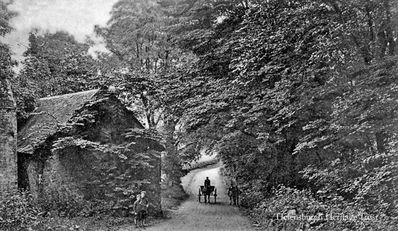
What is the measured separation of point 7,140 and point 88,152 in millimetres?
2988

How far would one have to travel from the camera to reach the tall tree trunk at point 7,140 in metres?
13.3

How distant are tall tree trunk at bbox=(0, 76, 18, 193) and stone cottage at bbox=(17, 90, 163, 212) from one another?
1.00 metres

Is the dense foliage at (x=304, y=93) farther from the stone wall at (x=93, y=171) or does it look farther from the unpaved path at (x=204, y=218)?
the stone wall at (x=93, y=171)

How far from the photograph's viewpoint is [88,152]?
15477 millimetres

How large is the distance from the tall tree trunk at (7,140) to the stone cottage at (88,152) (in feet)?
3.28

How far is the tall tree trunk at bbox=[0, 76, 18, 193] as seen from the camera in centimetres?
1329

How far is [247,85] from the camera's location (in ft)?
44.4

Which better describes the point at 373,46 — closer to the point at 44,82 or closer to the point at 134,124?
the point at 134,124

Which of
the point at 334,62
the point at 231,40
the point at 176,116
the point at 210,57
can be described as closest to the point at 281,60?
the point at 334,62

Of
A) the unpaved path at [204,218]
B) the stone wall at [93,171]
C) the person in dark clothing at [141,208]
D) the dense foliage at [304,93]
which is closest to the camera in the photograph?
the dense foliage at [304,93]

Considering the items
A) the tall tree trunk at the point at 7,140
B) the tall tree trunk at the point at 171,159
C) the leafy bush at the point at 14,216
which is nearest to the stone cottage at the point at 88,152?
the tall tree trunk at the point at 7,140

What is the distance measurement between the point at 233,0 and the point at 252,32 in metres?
3.38

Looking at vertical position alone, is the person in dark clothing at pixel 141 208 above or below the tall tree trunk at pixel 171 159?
below

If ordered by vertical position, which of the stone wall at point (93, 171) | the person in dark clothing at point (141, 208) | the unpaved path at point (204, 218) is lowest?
the unpaved path at point (204, 218)
